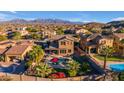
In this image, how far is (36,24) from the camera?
1448 centimetres

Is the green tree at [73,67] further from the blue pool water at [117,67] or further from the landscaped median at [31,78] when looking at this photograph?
the blue pool water at [117,67]

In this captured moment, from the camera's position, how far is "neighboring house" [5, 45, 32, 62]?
14.2 metres

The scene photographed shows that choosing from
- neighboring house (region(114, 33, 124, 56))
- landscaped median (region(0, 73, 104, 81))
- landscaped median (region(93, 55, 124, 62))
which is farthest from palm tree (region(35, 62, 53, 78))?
neighboring house (region(114, 33, 124, 56))

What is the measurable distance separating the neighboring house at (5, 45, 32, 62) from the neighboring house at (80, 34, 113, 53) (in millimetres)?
2696

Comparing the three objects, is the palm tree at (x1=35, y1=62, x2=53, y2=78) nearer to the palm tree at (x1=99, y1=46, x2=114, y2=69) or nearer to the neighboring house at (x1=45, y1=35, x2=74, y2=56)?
the neighboring house at (x1=45, y1=35, x2=74, y2=56)

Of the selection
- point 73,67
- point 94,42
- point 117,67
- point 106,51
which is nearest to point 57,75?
point 73,67

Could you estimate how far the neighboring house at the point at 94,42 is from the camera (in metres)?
14.2

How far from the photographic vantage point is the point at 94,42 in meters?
14.4

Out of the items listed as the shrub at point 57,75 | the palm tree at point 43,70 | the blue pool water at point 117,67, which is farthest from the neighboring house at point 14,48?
the blue pool water at point 117,67

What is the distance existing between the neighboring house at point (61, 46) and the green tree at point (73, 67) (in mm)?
456

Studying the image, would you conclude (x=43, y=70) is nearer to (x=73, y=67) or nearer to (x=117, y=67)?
(x=73, y=67)

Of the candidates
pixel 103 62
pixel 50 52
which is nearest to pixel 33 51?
pixel 50 52
